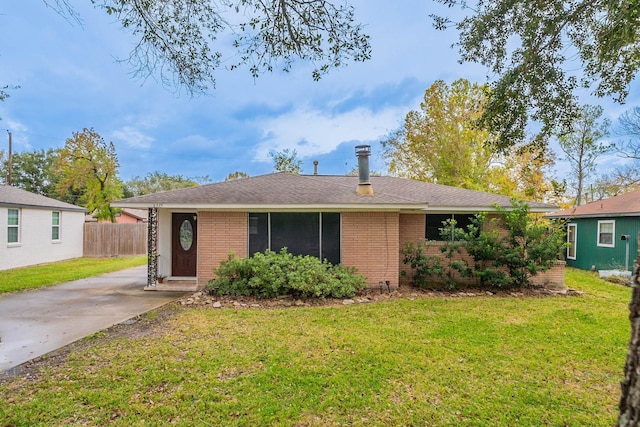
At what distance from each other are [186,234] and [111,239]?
10.4 metres

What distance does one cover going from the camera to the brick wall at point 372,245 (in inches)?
338

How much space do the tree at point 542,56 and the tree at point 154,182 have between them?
134ft

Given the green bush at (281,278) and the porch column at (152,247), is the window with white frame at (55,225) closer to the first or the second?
the porch column at (152,247)

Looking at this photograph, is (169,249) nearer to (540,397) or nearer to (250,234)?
(250,234)

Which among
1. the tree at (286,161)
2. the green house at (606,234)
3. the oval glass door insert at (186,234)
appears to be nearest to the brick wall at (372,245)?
the oval glass door insert at (186,234)

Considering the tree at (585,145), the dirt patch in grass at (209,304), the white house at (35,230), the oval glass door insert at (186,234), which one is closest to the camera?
the dirt patch in grass at (209,304)

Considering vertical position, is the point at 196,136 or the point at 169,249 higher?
the point at 196,136

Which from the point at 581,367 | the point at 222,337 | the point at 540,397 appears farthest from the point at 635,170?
the point at 222,337

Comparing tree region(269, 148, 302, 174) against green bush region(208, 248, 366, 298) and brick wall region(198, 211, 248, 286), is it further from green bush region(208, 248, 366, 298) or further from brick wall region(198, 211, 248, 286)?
green bush region(208, 248, 366, 298)

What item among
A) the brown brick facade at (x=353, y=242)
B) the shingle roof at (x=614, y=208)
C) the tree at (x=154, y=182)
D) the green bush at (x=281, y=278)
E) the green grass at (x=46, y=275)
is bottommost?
the green grass at (x=46, y=275)

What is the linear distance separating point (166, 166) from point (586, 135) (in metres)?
44.7

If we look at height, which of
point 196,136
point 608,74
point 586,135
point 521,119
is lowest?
point 521,119

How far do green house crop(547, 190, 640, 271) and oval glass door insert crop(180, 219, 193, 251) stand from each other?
39.3 feet

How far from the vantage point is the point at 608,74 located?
490cm
